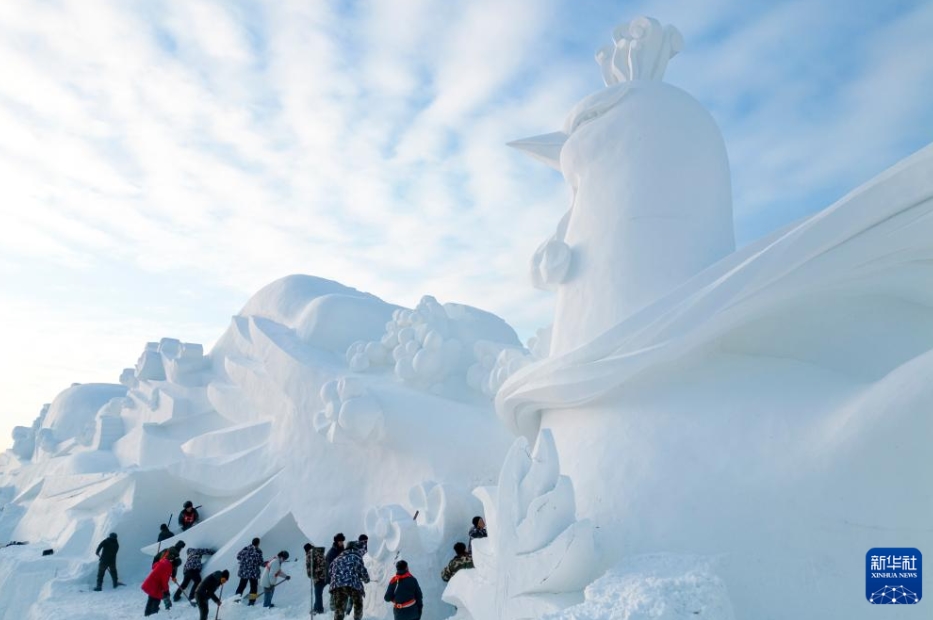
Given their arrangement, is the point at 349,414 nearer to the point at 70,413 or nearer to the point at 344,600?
the point at 344,600

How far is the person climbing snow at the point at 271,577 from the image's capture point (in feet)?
24.7

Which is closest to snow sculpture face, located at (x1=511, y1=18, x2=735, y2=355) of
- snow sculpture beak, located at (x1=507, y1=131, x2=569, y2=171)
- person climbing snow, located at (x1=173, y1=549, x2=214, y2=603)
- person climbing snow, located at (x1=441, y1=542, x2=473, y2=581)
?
snow sculpture beak, located at (x1=507, y1=131, x2=569, y2=171)

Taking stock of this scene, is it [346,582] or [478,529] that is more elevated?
[478,529]

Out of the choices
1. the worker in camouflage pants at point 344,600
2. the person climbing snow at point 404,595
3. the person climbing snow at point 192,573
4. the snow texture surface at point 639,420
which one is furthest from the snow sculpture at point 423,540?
the person climbing snow at point 192,573

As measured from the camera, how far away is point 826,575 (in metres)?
3.75

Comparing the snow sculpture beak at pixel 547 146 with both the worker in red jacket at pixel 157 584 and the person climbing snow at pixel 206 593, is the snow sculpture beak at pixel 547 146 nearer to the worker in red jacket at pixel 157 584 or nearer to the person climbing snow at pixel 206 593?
the person climbing snow at pixel 206 593

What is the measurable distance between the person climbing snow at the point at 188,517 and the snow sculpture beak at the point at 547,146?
6.87 m

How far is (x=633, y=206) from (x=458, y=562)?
3301 mm

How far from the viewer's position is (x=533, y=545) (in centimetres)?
424

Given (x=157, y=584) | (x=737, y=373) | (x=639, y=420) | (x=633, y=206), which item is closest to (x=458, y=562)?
(x=639, y=420)

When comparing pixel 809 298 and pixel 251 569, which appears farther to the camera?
pixel 251 569

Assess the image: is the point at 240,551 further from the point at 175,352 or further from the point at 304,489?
the point at 175,352

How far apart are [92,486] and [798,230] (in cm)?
1089

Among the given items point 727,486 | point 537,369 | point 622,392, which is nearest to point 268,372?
point 537,369
